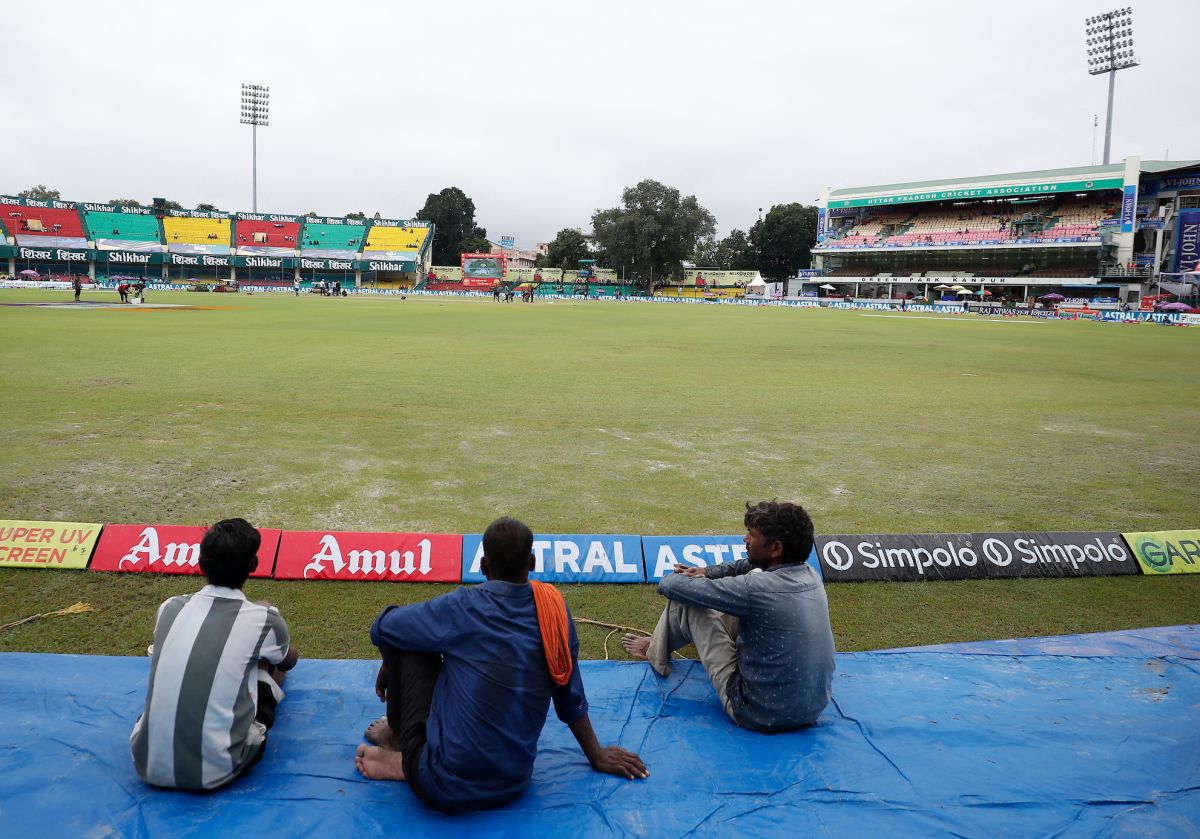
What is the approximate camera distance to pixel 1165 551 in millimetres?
5855

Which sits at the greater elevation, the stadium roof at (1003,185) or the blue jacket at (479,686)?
the stadium roof at (1003,185)

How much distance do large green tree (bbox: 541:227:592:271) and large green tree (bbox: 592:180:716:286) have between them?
12092 millimetres

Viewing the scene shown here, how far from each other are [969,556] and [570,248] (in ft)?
333

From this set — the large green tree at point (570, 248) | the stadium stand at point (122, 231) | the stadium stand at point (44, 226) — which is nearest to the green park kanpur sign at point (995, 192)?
the large green tree at point (570, 248)

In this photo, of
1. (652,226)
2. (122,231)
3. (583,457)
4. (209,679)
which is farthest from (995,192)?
(122,231)

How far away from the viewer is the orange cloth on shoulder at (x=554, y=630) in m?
2.92

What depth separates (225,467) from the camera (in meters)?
7.67

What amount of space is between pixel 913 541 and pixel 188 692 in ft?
16.3

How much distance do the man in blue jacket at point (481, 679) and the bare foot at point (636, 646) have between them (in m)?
1.34

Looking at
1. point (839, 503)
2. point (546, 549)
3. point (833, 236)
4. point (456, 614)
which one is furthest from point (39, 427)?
point (833, 236)

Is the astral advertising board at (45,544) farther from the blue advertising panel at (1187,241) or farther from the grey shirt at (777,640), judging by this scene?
the blue advertising panel at (1187,241)

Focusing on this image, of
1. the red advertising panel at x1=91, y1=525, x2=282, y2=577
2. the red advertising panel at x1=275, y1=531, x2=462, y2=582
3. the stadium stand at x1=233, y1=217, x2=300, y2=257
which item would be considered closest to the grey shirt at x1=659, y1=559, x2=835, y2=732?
the red advertising panel at x1=275, y1=531, x2=462, y2=582

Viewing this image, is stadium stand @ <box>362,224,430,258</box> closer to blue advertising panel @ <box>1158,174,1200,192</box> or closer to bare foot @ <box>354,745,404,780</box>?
blue advertising panel @ <box>1158,174,1200,192</box>

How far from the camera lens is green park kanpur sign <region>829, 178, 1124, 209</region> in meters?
64.0
